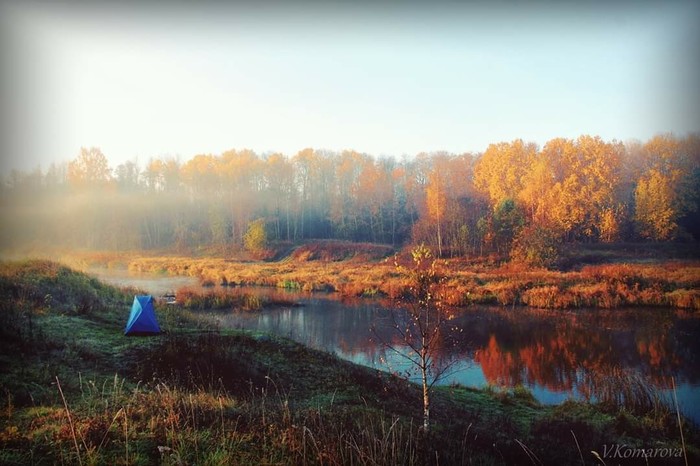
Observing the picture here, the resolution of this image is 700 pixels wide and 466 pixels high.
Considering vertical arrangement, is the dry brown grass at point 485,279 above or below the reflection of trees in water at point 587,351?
above

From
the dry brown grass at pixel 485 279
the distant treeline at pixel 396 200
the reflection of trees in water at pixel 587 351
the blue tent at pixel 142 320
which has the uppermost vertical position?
the distant treeline at pixel 396 200

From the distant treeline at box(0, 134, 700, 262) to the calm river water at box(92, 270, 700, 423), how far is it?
31.7ft

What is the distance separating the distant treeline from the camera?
31.3m

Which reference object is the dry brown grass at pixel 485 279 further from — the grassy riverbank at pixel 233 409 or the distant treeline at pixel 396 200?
the grassy riverbank at pixel 233 409

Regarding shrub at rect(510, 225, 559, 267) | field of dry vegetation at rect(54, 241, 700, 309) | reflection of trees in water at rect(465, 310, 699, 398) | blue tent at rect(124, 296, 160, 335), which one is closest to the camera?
blue tent at rect(124, 296, 160, 335)

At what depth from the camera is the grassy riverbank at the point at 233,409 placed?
407 centimetres

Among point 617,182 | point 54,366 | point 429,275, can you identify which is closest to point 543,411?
point 429,275

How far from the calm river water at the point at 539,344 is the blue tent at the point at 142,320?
3.91 metres

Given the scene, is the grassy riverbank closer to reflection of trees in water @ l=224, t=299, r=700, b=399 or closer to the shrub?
reflection of trees in water @ l=224, t=299, r=700, b=399

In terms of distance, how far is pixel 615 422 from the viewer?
8992 millimetres

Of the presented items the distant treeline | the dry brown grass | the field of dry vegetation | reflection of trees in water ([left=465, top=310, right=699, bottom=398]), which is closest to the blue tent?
the distant treeline

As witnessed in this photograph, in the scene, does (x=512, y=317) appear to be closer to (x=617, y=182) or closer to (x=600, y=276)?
(x=600, y=276)

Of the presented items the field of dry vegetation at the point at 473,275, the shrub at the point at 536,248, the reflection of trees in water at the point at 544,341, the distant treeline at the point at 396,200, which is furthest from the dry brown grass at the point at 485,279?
the distant treeline at the point at 396,200

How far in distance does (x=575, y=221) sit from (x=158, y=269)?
38.3 m
